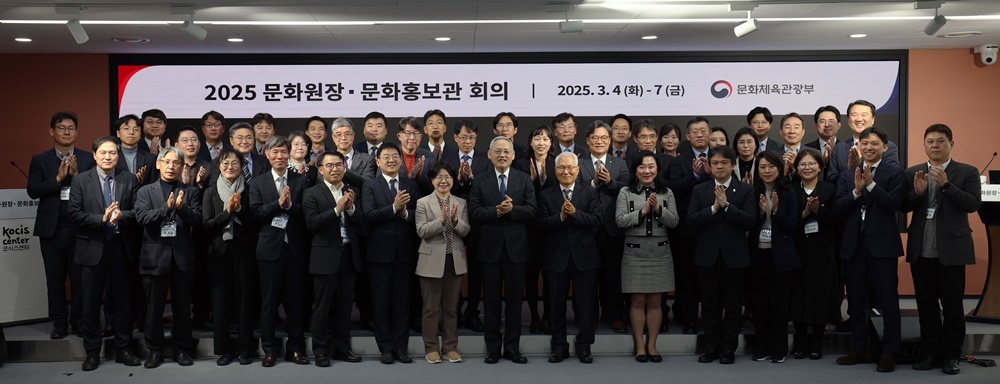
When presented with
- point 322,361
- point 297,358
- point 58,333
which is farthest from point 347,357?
point 58,333

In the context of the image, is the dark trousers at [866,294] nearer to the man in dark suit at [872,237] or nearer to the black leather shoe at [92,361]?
the man in dark suit at [872,237]

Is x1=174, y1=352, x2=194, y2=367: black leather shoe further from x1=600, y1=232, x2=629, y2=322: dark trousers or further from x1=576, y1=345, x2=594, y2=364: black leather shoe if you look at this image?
x1=600, y1=232, x2=629, y2=322: dark trousers

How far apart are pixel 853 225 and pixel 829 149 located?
2.66ft

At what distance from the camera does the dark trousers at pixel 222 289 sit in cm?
635

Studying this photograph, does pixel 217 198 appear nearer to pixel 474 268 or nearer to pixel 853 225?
pixel 474 268

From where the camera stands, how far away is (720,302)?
6500 mm

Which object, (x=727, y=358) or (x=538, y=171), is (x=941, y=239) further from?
(x=538, y=171)

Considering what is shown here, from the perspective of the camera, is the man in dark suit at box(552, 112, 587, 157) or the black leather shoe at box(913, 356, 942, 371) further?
the man in dark suit at box(552, 112, 587, 157)

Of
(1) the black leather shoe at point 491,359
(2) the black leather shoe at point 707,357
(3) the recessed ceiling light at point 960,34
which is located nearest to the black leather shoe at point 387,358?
(1) the black leather shoe at point 491,359

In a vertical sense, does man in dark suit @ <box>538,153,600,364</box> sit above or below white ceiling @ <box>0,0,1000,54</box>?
below

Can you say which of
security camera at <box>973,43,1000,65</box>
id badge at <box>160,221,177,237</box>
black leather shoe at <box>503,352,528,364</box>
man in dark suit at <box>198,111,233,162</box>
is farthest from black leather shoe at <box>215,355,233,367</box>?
security camera at <box>973,43,1000,65</box>

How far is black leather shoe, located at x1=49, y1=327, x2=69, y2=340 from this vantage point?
21.9 ft

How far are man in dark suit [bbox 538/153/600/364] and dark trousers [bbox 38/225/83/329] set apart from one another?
3517 mm

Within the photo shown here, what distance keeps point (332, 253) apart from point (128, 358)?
1.65 metres
